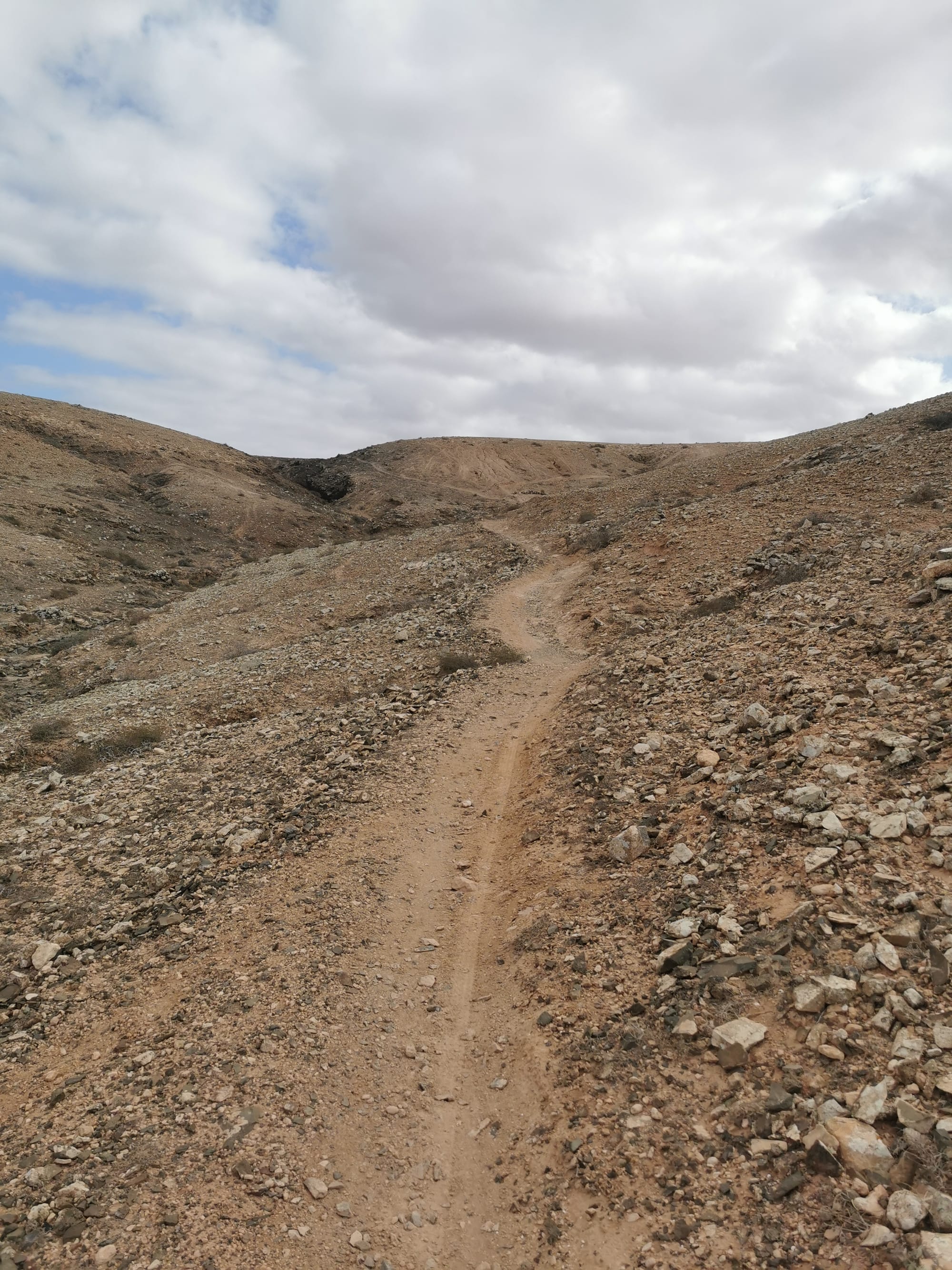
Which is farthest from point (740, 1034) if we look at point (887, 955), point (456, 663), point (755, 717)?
point (456, 663)

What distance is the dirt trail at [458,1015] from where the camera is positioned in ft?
16.0

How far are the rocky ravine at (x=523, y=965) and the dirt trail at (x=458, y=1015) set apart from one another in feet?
0.10

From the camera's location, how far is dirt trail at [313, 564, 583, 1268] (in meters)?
4.89

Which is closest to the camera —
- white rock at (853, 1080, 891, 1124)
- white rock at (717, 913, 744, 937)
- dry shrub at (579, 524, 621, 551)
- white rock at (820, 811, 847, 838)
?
white rock at (853, 1080, 891, 1124)

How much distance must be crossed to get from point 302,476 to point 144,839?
207ft

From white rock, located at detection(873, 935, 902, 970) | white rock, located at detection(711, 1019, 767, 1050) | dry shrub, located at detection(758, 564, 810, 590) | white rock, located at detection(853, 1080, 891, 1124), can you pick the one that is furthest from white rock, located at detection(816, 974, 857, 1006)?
dry shrub, located at detection(758, 564, 810, 590)

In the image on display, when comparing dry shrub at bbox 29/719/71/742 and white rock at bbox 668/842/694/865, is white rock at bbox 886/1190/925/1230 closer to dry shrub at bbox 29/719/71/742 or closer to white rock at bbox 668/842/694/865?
white rock at bbox 668/842/694/865

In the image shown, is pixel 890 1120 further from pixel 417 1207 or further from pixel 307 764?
pixel 307 764

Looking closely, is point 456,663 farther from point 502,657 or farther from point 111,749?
point 111,749

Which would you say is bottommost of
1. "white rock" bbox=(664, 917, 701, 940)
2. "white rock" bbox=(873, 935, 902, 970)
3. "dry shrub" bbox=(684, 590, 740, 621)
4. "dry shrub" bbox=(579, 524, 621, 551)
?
"white rock" bbox=(664, 917, 701, 940)

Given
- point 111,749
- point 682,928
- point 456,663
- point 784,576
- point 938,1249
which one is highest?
point 784,576

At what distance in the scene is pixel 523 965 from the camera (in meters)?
6.87

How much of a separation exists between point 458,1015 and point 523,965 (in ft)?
2.53

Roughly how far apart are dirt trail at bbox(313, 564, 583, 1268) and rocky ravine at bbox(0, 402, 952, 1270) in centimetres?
3
